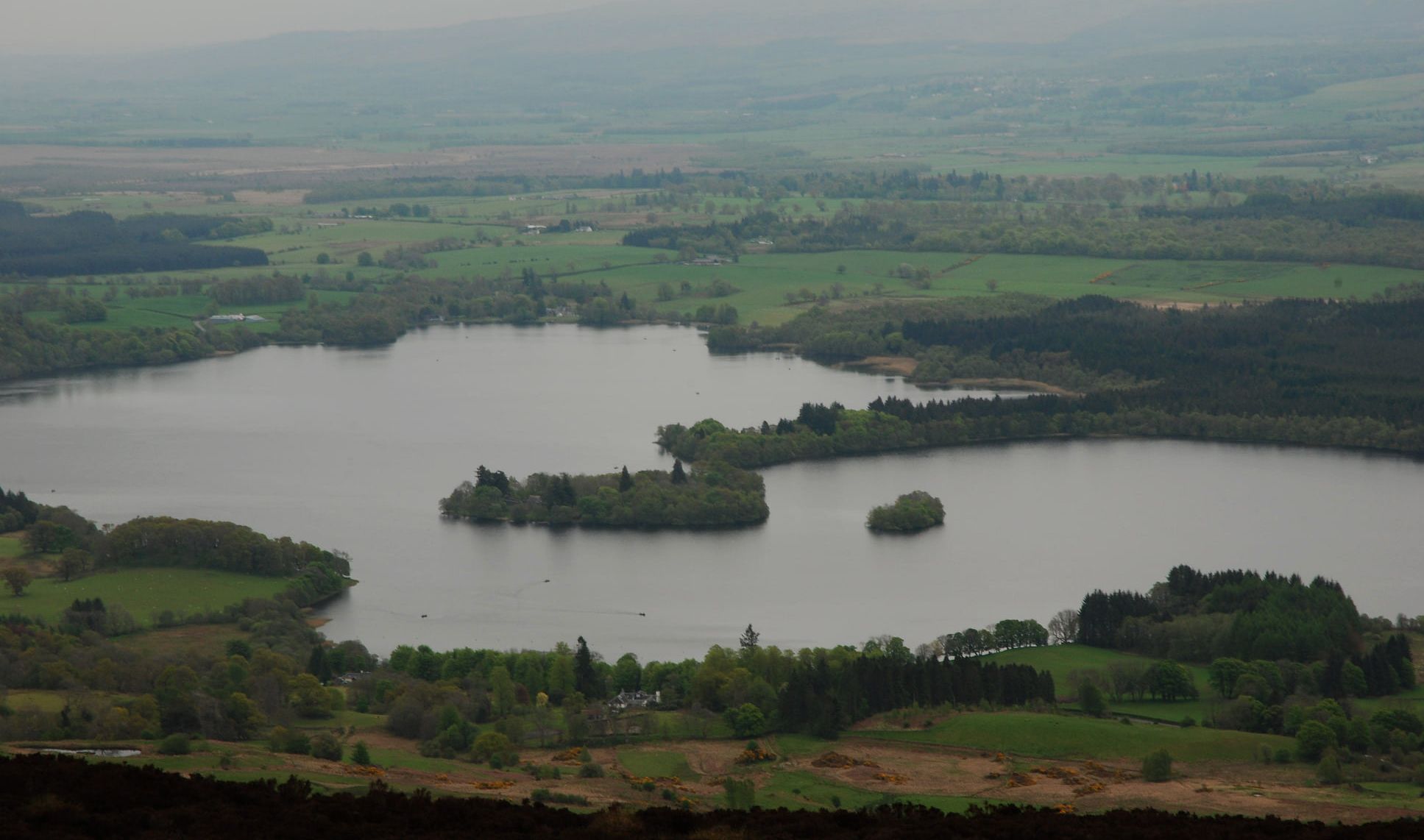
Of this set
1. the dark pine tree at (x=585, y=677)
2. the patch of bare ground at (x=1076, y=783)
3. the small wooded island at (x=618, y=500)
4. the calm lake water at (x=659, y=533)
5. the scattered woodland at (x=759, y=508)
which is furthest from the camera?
the small wooded island at (x=618, y=500)

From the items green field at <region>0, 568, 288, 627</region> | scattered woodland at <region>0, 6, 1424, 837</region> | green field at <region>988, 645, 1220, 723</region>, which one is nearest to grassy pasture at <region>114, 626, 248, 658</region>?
scattered woodland at <region>0, 6, 1424, 837</region>

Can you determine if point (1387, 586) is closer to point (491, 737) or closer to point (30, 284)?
point (491, 737)

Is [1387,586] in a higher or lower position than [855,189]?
lower

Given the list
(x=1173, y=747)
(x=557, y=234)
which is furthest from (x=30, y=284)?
(x=1173, y=747)

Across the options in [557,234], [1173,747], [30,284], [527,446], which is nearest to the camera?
[1173,747]

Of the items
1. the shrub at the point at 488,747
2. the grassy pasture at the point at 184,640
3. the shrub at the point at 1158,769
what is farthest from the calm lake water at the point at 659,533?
the shrub at the point at 1158,769

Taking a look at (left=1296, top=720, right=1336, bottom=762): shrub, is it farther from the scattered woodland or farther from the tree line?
the tree line

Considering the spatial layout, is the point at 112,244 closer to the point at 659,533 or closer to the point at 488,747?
the point at 659,533

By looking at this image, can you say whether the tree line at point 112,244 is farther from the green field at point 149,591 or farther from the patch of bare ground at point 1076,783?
the patch of bare ground at point 1076,783
